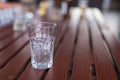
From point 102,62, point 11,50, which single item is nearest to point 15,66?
point 11,50

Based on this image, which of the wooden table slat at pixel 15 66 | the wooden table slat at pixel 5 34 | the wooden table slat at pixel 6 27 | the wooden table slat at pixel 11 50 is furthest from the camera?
the wooden table slat at pixel 6 27

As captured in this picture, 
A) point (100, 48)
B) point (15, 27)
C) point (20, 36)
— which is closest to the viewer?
point (100, 48)

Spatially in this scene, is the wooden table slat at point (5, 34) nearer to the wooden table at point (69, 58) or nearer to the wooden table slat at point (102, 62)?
the wooden table at point (69, 58)

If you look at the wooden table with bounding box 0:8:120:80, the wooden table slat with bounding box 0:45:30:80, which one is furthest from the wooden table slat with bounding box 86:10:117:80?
the wooden table slat with bounding box 0:45:30:80

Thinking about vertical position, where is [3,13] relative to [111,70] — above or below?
above

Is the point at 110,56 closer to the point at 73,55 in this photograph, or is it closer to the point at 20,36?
the point at 73,55

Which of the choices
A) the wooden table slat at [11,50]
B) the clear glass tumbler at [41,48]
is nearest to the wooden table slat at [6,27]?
the wooden table slat at [11,50]

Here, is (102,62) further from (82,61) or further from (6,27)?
(6,27)

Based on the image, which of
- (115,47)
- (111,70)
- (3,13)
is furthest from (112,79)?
(3,13)

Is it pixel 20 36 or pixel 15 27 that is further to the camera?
pixel 15 27
